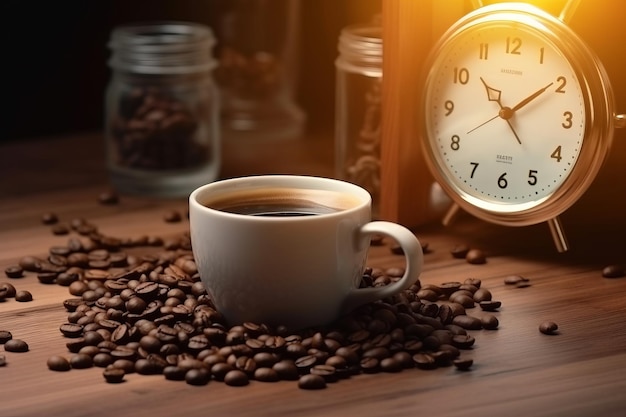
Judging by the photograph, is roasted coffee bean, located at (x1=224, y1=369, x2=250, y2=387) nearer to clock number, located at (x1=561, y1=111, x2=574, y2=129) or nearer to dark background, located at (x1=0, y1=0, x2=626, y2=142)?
clock number, located at (x1=561, y1=111, x2=574, y2=129)

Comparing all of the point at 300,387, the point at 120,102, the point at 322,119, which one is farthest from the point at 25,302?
the point at 322,119

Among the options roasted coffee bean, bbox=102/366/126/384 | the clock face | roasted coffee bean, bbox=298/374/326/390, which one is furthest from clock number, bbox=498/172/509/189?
roasted coffee bean, bbox=102/366/126/384

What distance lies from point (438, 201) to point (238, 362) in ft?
1.88

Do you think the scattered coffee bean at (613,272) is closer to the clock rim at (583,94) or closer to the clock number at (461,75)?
the clock rim at (583,94)

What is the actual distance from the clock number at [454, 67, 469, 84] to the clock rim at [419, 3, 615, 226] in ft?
0.11

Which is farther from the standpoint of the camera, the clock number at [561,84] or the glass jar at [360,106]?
the glass jar at [360,106]

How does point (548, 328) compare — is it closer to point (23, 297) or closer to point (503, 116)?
point (503, 116)

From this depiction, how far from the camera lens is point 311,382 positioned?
1058mm

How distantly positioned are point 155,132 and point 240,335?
0.66 m

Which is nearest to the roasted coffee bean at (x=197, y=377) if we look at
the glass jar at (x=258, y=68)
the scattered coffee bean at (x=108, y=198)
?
the scattered coffee bean at (x=108, y=198)

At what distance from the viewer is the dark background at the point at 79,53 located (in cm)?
204

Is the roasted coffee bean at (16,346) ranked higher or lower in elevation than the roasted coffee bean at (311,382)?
lower

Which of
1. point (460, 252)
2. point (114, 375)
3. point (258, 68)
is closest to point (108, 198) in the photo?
point (258, 68)

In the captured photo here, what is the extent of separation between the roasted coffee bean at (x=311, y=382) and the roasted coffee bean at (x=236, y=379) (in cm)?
5
